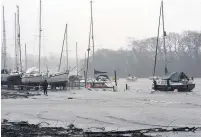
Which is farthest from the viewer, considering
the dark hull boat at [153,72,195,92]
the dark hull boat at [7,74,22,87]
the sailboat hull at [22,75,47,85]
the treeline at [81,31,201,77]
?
the treeline at [81,31,201,77]

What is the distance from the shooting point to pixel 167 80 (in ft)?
144

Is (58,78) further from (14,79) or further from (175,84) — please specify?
(175,84)

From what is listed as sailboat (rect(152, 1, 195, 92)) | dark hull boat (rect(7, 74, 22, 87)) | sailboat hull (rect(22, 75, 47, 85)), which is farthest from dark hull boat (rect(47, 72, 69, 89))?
sailboat (rect(152, 1, 195, 92))

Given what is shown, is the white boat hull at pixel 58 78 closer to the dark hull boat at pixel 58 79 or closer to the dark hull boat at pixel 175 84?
the dark hull boat at pixel 58 79

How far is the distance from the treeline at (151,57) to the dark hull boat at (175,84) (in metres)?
66.8

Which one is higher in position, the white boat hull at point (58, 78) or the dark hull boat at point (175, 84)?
the white boat hull at point (58, 78)

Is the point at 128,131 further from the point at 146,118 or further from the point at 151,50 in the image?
the point at 151,50

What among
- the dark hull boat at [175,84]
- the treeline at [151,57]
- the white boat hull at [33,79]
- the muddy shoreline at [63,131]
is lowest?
the muddy shoreline at [63,131]

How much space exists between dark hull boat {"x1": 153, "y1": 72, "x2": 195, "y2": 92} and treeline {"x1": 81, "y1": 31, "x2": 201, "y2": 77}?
219 ft

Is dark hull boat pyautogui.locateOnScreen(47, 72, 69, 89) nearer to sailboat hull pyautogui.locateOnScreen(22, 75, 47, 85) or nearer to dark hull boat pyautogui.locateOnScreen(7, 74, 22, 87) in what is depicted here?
sailboat hull pyautogui.locateOnScreen(22, 75, 47, 85)

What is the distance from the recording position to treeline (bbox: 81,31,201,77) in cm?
12812

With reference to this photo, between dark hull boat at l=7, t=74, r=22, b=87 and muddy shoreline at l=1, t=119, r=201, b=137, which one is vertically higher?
dark hull boat at l=7, t=74, r=22, b=87

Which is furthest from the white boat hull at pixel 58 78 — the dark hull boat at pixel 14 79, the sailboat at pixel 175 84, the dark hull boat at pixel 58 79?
the sailboat at pixel 175 84

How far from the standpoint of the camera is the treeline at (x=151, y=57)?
128 meters
